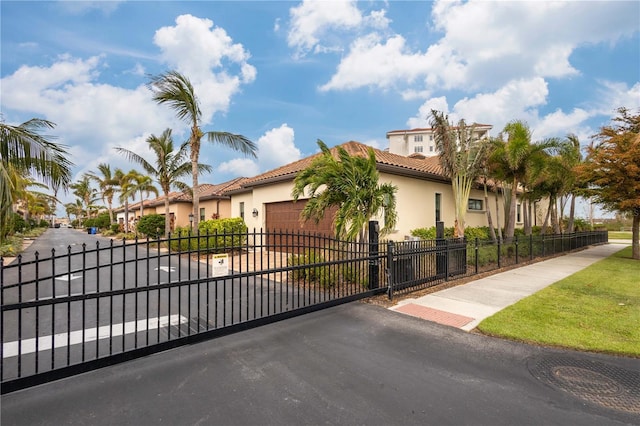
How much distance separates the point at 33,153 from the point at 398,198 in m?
12.0

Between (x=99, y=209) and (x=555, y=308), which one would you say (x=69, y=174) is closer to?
(x=555, y=308)

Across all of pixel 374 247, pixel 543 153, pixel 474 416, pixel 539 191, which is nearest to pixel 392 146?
pixel 539 191

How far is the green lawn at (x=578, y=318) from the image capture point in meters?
4.55

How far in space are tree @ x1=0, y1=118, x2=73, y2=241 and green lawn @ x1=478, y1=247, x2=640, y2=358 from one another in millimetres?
9745

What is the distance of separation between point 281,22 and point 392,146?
6330 centimetres

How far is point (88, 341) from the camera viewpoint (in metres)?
4.59

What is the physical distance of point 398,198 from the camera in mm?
13531

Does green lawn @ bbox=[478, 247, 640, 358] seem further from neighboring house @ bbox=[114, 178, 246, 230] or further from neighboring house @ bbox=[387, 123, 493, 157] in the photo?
neighboring house @ bbox=[387, 123, 493, 157]

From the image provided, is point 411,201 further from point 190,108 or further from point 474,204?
point 190,108

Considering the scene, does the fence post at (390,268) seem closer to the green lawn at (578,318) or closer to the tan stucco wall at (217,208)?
the green lawn at (578,318)

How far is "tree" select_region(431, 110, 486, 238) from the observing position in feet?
40.4

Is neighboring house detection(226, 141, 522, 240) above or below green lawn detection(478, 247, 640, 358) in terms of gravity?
above

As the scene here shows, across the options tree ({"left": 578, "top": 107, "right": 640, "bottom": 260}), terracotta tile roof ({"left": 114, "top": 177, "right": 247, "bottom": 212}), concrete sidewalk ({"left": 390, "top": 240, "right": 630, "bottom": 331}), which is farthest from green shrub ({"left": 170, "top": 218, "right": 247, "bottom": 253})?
tree ({"left": 578, "top": 107, "right": 640, "bottom": 260})

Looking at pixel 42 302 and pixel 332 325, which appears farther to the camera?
pixel 332 325
